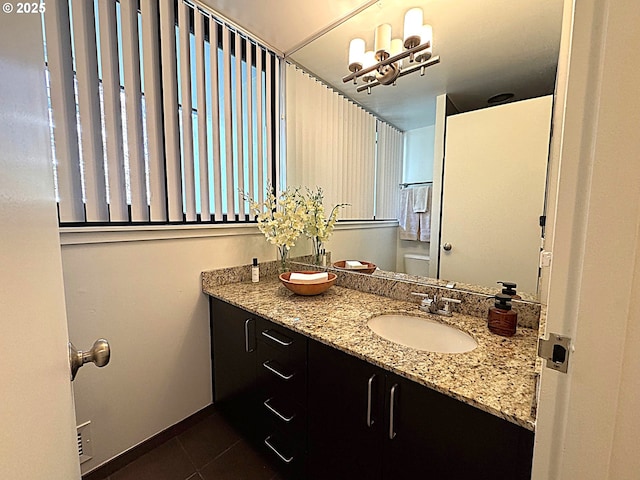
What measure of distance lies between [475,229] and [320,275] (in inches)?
32.6

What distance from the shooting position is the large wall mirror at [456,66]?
41.6 inches

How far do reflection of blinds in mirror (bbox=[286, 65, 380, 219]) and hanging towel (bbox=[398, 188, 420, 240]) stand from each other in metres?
0.22

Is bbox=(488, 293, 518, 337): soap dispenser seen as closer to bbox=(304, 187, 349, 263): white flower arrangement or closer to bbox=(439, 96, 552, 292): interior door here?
bbox=(439, 96, 552, 292): interior door

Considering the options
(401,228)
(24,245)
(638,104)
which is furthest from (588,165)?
(401,228)

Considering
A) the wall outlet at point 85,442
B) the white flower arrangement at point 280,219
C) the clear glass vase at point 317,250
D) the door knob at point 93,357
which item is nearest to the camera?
the door knob at point 93,357

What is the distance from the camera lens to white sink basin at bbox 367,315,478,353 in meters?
1.09

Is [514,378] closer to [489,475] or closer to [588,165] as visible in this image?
[489,475]

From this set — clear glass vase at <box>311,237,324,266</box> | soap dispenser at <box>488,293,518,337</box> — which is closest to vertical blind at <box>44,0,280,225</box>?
clear glass vase at <box>311,237,324,266</box>

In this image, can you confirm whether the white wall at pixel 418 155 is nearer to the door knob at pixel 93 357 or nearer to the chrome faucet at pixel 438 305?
the chrome faucet at pixel 438 305

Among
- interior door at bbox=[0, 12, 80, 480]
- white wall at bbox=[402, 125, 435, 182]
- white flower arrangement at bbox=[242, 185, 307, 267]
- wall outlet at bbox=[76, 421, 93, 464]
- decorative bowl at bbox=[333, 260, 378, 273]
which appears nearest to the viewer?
interior door at bbox=[0, 12, 80, 480]

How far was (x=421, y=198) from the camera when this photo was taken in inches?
53.9

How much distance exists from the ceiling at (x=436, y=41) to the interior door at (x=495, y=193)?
0.09 metres

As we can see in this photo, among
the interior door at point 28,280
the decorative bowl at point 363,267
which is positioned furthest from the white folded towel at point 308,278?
the interior door at point 28,280

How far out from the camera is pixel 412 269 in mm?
1439
